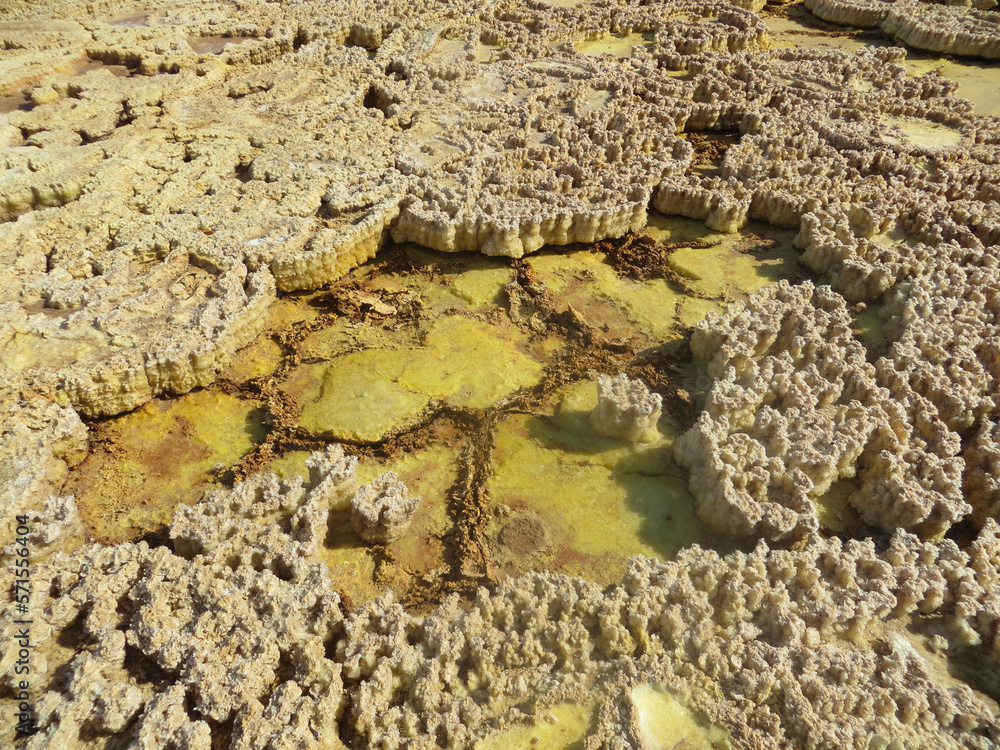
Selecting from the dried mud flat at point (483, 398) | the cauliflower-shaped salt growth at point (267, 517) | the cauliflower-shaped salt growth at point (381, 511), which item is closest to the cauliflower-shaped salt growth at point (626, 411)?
the dried mud flat at point (483, 398)

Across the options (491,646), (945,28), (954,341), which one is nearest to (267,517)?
(491,646)

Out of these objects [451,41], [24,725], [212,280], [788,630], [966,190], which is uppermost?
[451,41]

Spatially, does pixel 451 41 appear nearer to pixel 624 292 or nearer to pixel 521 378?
pixel 624 292

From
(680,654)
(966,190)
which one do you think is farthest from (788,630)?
(966,190)

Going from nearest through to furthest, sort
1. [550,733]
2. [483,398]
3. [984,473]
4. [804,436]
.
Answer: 1. [550,733]
2. [984,473]
3. [804,436]
4. [483,398]

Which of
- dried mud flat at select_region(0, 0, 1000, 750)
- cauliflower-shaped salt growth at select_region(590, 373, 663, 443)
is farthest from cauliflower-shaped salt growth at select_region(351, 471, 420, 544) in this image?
cauliflower-shaped salt growth at select_region(590, 373, 663, 443)

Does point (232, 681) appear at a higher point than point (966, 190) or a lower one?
lower

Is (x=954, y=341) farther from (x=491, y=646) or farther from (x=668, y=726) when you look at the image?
(x=491, y=646)

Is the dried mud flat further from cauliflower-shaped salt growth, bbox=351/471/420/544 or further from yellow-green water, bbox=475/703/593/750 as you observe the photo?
cauliflower-shaped salt growth, bbox=351/471/420/544
